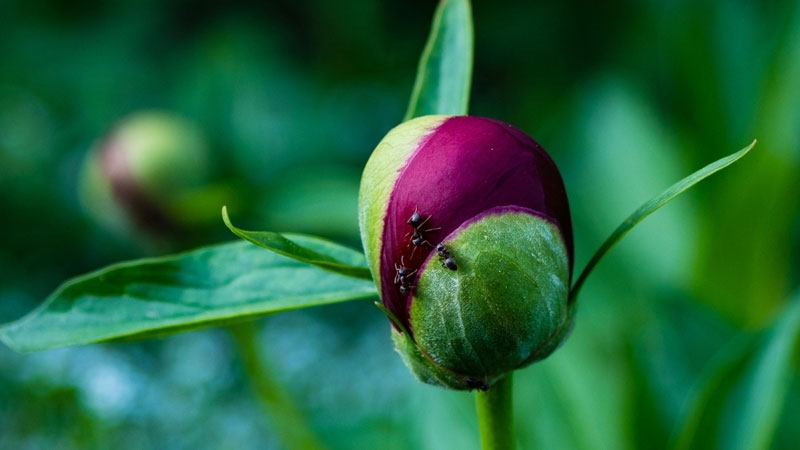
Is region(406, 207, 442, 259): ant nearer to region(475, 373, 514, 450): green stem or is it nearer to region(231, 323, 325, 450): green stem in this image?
region(475, 373, 514, 450): green stem

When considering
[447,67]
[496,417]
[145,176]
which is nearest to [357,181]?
[145,176]

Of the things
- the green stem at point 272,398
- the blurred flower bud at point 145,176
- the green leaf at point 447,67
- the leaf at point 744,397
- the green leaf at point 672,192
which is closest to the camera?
the green leaf at point 672,192

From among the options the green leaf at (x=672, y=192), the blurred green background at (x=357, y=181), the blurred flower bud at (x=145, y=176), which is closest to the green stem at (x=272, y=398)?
the blurred green background at (x=357, y=181)

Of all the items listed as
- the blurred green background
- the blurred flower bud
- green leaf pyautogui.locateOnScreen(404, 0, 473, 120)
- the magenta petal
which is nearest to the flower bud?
the magenta petal

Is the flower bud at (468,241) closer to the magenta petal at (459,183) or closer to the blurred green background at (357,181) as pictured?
the magenta petal at (459,183)

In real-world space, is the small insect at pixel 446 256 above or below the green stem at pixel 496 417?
above

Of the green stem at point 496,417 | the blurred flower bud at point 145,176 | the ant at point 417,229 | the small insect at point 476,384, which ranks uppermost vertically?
the ant at point 417,229

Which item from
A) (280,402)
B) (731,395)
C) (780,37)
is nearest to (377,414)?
(280,402)
